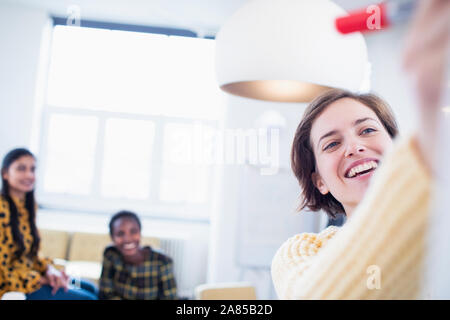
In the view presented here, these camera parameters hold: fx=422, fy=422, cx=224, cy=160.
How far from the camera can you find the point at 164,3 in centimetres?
280

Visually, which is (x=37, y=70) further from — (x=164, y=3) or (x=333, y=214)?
(x=333, y=214)

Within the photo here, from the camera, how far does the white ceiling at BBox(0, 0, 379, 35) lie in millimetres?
2814

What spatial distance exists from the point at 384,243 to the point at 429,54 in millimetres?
83

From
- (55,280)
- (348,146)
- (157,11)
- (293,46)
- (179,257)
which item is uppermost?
(157,11)

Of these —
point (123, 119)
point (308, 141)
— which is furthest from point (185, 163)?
point (308, 141)

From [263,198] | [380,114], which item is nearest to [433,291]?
[380,114]

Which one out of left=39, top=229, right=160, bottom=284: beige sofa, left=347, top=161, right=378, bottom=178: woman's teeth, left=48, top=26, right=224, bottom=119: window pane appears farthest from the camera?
left=48, top=26, right=224, bottom=119: window pane

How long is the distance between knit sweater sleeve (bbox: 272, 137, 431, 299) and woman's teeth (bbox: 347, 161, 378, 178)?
0.12 meters

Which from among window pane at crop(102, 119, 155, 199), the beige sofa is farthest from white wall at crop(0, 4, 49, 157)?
the beige sofa

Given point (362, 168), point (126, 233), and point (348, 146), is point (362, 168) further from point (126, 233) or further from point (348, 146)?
point (126, 233)

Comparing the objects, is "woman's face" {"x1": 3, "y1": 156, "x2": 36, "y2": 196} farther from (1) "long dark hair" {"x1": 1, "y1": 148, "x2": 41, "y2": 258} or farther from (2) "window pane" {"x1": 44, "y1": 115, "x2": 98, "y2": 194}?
(2) "window pane" {"x1": 44, "y1": 115, "x2": 98, "y2": 194}

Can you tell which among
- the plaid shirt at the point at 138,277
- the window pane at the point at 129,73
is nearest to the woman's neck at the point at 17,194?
the plaid shirt at the point at 138,277

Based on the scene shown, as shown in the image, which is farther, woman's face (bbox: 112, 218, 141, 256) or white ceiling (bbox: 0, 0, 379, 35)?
white ceiling (bbox: 0, 0, 379, 35)

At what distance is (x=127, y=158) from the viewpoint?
341cm
